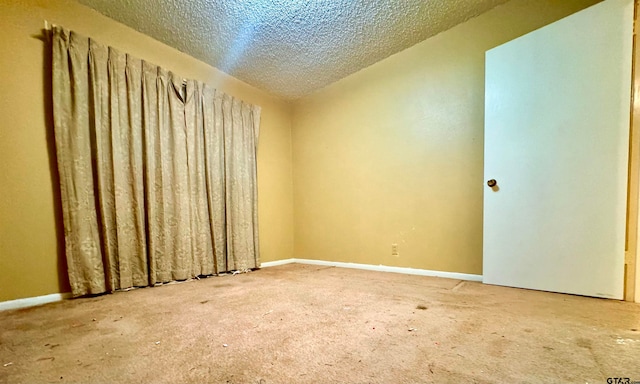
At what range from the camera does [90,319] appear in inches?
57.0

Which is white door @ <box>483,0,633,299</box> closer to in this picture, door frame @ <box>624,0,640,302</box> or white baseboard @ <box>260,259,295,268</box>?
door frame @ <box>624,0,640,302</box>

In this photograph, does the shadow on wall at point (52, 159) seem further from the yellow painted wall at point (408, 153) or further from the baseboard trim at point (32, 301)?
the yellow painted wall at point (408, 153)

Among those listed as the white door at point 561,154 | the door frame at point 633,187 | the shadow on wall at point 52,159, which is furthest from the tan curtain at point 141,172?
the door frame at point 633,187

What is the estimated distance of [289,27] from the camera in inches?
87.4

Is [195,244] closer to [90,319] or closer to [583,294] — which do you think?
[90,319]

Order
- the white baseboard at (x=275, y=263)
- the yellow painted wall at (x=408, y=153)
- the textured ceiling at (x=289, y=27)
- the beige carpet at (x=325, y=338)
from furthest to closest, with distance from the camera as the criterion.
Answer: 1. the white baseboard at (x=275, y=263)
2. the yellow painted wall at (x=408, y=153)
3. the textured ceiling at (x=289, y=27)
4. the beige carpet at (x=325, y=338)

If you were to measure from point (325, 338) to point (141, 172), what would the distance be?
1.83 meters

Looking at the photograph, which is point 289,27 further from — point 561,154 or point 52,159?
point 561,154

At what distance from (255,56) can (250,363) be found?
2454 millimetres

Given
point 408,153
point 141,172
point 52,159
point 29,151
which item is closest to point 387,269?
point 408,153

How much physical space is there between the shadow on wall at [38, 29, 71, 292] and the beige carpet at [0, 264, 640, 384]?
23 cm

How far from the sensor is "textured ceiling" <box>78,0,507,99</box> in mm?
1994

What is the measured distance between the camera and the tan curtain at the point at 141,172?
1.81 m

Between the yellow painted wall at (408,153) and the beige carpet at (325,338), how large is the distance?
2.19ft
